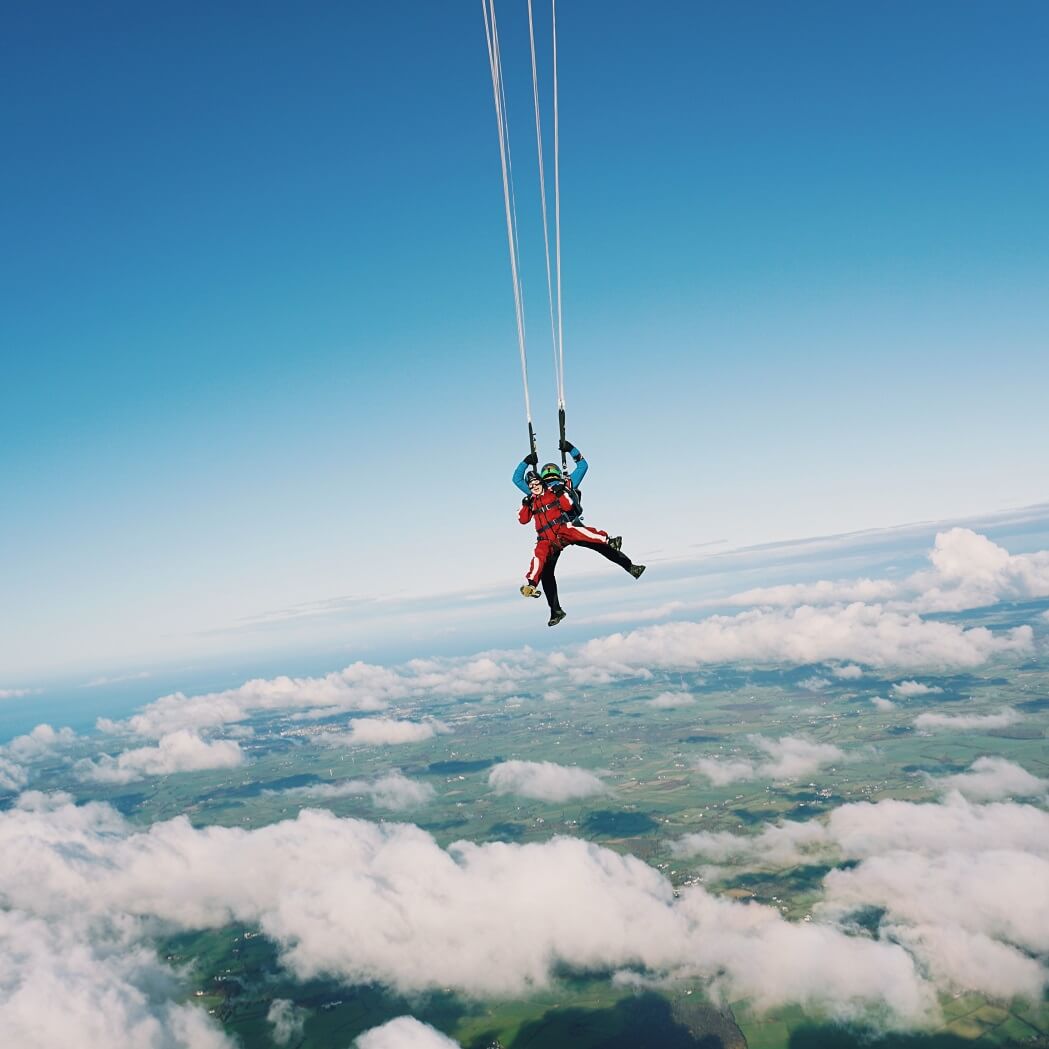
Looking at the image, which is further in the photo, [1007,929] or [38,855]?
[38,855]

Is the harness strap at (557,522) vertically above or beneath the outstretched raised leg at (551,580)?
above

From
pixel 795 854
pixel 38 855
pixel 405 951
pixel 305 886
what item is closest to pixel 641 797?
pixel 795 854

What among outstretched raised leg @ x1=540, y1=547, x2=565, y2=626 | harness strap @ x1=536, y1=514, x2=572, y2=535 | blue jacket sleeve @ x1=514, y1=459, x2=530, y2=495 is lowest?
outstretched raised leg @ x1=540, y1=547, x2=565, y2=626

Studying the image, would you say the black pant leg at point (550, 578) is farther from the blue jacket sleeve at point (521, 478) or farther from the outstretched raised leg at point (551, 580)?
the blue jacket sleeve at point (521, 478)

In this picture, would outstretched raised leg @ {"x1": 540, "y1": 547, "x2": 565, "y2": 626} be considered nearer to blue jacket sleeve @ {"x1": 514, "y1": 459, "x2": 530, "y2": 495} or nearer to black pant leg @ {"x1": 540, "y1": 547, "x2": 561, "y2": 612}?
black pant leg @ {"x1": 540, "y1": 547, "x2": 561, "y2": 612}

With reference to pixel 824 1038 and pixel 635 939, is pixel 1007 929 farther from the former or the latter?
pixel 635 939

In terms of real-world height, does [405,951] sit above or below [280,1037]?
below

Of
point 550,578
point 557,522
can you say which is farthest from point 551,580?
point 557,522
